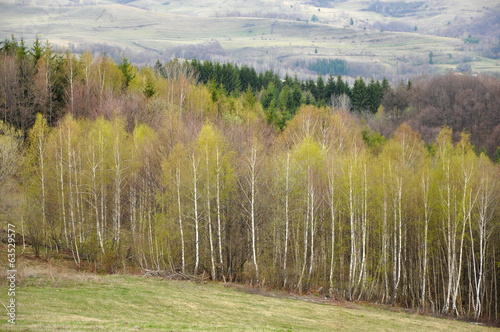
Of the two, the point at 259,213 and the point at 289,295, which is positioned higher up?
the point at 259,213

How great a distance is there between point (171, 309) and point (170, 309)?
0.06 metres

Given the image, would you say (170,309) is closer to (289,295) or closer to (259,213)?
(289,295)

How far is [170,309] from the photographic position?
28.2 metres

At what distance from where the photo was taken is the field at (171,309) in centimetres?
2358

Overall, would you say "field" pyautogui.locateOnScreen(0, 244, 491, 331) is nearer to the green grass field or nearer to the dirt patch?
the green grass field

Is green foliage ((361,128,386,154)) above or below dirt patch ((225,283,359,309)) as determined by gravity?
above

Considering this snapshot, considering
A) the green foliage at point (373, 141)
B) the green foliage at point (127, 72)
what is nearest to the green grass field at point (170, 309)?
the green foliage at point (373, 141)

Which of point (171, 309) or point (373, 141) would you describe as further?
point (373, 141)

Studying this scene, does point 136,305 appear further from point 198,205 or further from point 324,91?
point 324,91

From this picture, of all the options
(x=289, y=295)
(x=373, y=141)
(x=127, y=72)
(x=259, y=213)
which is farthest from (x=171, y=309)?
(x=127, y=72)

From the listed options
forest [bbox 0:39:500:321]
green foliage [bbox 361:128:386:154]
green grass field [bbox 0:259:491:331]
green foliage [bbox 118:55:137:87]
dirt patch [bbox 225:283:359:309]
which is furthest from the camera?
green foliage [bbox 118:55:137:87]

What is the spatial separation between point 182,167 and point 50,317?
25.0m

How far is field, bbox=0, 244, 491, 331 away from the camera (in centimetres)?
2358

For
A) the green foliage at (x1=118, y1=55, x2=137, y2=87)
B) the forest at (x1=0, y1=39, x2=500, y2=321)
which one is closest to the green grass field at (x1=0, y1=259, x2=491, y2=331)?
the forest at (x1=0, y1=39, x2=500, y2=321)
